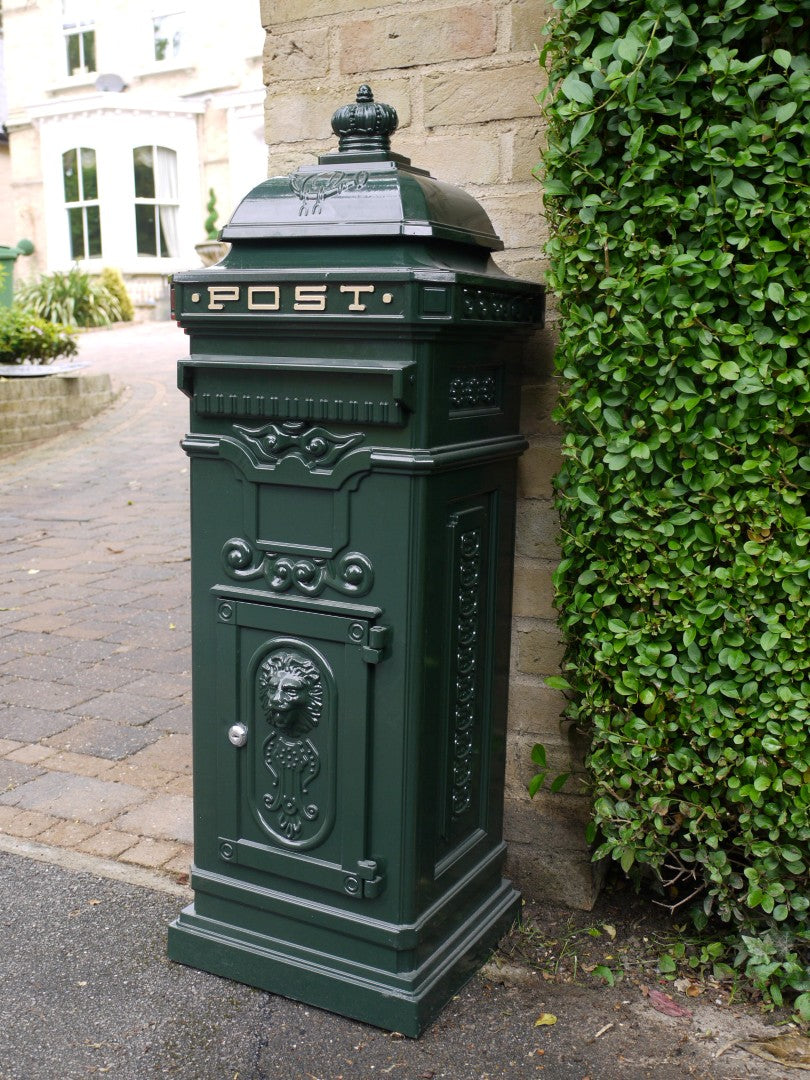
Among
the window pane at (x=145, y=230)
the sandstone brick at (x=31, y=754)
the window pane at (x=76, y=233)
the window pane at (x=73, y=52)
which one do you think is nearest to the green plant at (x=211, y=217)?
the window pane at (x=145, y=230)

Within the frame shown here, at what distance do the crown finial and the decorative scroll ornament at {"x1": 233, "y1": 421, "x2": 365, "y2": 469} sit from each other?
66 centimetres

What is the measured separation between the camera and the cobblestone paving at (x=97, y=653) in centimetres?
345

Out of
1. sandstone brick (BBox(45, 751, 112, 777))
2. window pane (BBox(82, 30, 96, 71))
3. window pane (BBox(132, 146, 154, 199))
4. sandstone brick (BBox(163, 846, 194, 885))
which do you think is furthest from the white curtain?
sandstone brick (BBox(163, 846, 194, 885))

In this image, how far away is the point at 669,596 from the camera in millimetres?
2400

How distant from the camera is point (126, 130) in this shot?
2258cm

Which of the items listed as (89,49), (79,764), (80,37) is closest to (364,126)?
(79,764)

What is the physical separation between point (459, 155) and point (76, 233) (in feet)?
74.1

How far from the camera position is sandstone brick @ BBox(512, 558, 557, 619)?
2850 mm

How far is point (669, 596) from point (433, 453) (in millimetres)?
654

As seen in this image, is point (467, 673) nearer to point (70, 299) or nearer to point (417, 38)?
point (417, 38)

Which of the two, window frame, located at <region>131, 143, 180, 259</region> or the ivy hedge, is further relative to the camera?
window frame, located at <region>131, 143, 180, 259</region>

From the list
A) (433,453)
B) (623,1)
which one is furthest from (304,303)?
(623,1)

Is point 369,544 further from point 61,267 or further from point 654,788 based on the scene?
point 61,267

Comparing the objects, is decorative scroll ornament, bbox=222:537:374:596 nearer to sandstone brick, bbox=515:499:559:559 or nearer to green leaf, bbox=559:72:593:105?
sandstone brick, bbox=515:499:559:559
